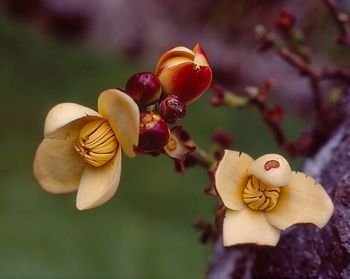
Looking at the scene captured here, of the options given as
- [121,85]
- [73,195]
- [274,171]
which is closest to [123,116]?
[274,171]

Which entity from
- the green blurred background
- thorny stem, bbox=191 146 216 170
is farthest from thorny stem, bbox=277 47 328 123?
the green blurred background

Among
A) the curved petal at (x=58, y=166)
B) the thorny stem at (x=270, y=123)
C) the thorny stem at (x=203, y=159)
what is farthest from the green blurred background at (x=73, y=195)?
the curved petal at (x=58, y=166)

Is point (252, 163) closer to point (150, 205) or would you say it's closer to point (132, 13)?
point (150, 205)

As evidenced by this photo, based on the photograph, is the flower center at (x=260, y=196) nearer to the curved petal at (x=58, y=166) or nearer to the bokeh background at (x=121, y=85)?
the curved petal at (x=58, y=166)

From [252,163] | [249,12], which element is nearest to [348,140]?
[252,163]

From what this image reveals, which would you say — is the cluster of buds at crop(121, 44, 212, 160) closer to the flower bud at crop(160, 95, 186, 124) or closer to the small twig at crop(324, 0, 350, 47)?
the flower bud at crop(160, 95, 186, 124)

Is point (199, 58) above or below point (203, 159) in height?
above

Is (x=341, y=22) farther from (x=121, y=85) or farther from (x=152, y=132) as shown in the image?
(x=121, y=85)
